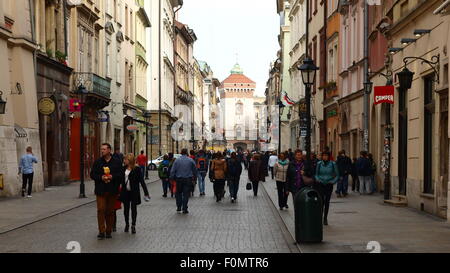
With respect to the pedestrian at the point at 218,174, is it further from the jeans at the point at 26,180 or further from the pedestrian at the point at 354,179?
the jeans at the point at 26,180

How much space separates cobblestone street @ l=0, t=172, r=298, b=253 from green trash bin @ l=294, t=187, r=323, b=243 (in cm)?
32

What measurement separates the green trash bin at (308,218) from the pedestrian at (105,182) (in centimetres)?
346

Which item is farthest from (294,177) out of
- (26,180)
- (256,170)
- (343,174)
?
(26,180)

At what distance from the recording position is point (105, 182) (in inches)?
636

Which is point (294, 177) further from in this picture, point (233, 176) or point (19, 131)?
point (19, 131)

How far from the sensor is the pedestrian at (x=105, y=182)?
52.9 feet

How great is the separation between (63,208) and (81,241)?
8447 millimetres

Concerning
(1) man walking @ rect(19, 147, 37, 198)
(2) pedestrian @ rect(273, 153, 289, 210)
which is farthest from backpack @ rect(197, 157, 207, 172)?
(2) pedestrian @ rect(273, 153, 289, 210)

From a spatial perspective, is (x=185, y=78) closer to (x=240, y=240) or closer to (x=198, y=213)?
(x=198, y=213)

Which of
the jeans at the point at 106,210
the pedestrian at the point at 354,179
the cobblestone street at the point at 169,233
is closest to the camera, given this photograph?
the cobblestone street at the point at 169,233

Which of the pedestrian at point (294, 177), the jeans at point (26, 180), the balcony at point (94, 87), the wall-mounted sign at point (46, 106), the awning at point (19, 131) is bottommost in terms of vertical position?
the jeans at point (26, 180)

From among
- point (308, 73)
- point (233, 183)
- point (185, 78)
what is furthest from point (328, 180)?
point (185, 78)

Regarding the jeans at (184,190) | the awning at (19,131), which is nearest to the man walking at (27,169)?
the awning at (19,131)

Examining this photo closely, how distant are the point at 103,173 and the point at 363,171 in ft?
54.1
